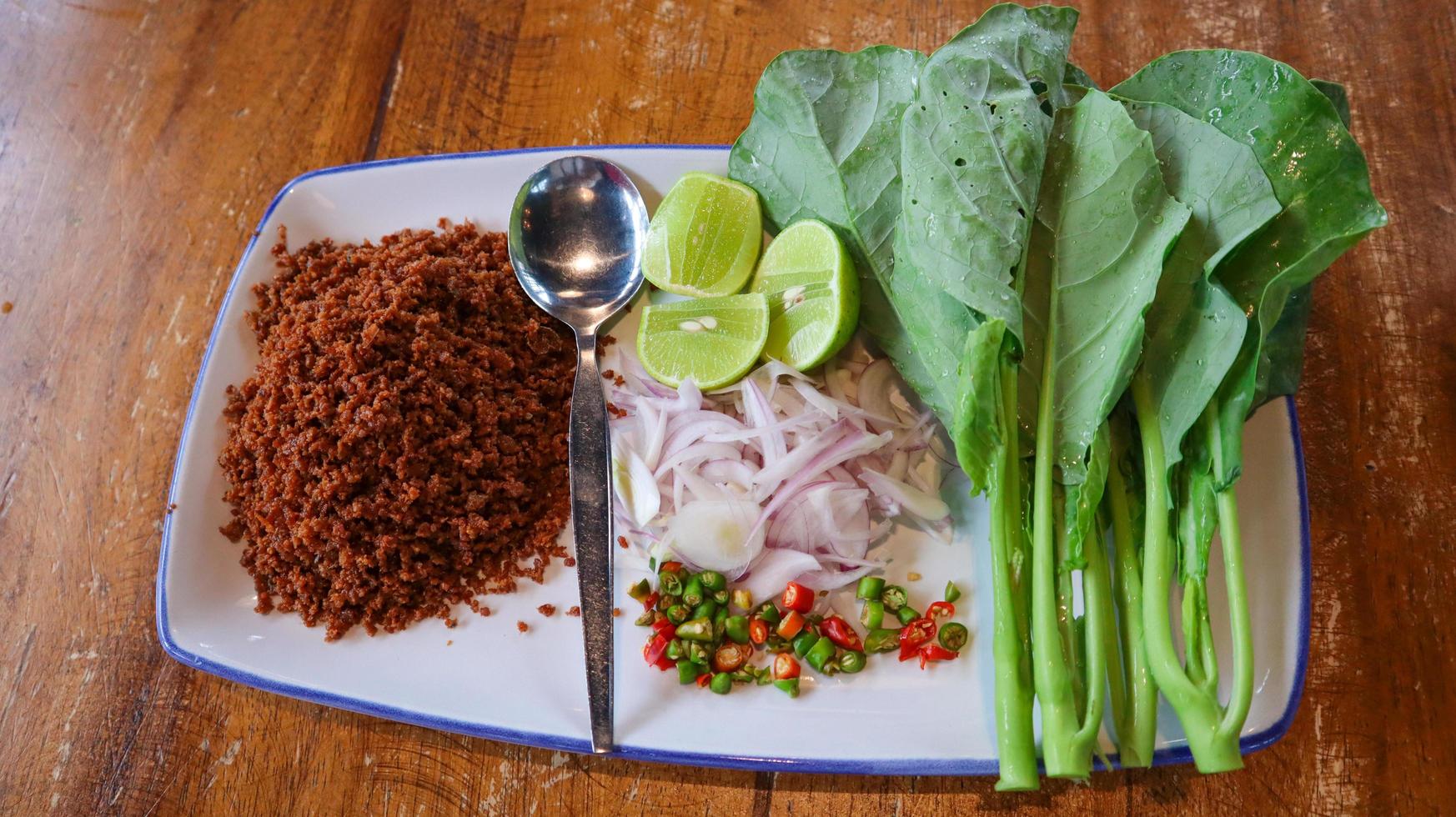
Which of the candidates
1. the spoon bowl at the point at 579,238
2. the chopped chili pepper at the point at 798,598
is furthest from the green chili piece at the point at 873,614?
the spoon bowl at the point at 579,238

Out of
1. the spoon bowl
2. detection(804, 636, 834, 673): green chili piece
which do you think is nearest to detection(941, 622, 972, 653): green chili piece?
detection(804, 636, 834, 673): green chili piece

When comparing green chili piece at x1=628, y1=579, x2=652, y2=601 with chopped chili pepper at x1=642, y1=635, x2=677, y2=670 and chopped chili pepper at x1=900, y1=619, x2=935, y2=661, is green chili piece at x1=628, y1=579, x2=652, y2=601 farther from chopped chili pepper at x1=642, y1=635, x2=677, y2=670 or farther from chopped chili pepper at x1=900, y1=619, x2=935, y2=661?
chopped chili pepper at x1=900, y1=619, x2=935, y2=661

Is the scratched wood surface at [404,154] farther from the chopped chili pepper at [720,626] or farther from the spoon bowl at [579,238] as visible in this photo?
the spoon bowl at [579,238]

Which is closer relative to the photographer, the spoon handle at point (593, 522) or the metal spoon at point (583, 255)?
the spoon handle at point (593, 522)

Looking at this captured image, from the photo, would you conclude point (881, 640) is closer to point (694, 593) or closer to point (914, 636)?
point (914, 636)

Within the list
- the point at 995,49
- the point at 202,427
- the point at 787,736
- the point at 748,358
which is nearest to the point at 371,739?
the point at 202,427

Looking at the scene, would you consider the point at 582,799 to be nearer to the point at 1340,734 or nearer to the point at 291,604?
the point at 291,604
